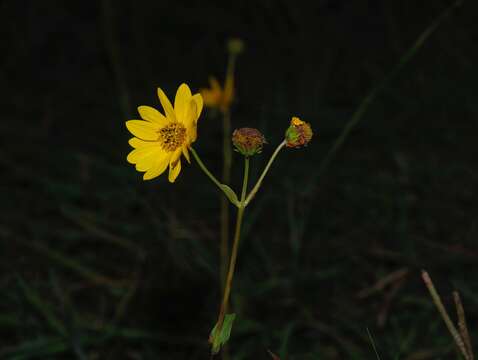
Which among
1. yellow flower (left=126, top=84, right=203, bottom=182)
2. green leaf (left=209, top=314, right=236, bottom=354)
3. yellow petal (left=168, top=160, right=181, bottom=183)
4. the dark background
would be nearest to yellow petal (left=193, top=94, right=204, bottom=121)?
yellow flower (left=126, top=84, right=203, bottom=182)

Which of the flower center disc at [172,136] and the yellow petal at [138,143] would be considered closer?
the flower center disc at [172,136]

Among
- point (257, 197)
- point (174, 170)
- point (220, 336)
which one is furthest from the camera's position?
point (257, 197)

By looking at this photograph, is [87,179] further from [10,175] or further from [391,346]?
[391,346]

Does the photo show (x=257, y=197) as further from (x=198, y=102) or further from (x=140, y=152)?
(x=198, y=102)

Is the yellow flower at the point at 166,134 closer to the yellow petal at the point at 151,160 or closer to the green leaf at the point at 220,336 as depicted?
the yellow petal at the point at 151,160

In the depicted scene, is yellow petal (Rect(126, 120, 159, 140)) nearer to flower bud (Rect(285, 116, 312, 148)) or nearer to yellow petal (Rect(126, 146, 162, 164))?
yellow petal (Rect(126, 146, 162, 164))

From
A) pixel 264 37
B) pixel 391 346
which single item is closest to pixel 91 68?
pixel 264 37

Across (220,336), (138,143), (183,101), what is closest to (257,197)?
(138,143)

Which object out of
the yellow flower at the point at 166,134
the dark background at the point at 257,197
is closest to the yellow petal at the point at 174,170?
the yellow flower at the point at 166,134
